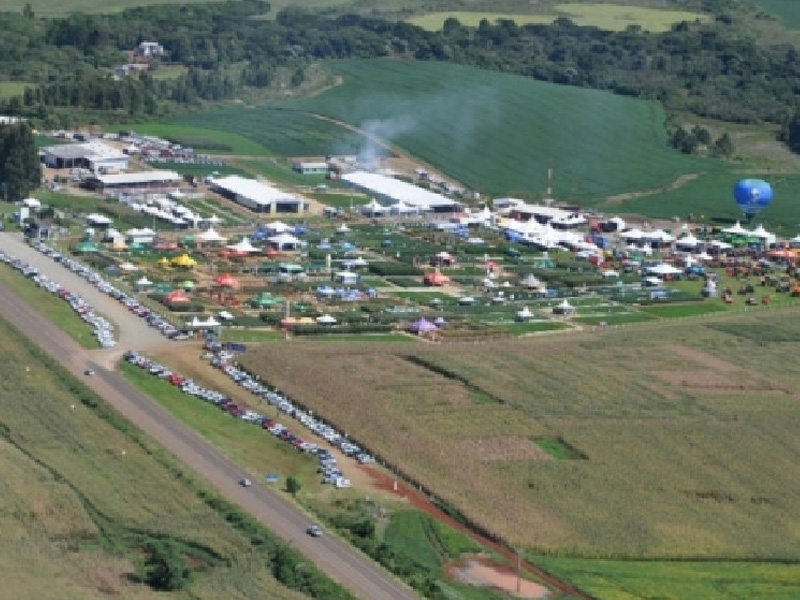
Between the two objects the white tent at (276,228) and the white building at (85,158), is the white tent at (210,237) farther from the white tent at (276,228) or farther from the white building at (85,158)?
the white building at (85,158)

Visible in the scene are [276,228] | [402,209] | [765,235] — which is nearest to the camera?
[276,228]

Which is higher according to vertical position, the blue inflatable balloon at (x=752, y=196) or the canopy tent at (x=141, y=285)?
the canopy tent at (x=141, y=285)

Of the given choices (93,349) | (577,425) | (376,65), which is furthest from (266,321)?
(376,65)

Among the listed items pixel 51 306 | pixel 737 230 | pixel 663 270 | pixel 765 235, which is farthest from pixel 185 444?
pixel 737 230

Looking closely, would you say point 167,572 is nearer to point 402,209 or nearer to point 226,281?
point 226,281

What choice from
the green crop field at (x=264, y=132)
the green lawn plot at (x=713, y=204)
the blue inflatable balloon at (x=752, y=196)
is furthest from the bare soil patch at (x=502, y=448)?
the green crop field at (x=264, y=132)

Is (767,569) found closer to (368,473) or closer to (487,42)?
(368,473)
